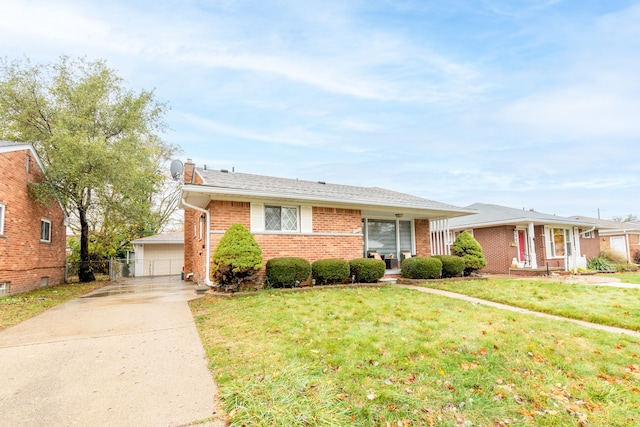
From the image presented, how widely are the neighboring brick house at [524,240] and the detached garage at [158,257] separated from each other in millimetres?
18482

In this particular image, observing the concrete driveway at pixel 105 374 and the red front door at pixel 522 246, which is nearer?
the concrete driveway at pixel 105 374

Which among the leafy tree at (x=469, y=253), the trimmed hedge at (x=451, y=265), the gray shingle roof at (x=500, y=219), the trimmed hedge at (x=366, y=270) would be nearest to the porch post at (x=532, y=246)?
the gray shingle roof at (x=500, y=219)

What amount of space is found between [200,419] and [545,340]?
459 cm

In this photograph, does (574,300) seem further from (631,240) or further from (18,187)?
(631,240)

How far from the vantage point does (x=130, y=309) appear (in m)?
7.43

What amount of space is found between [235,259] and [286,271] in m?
1.52

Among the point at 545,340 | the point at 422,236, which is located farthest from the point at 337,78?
the point at 545,340

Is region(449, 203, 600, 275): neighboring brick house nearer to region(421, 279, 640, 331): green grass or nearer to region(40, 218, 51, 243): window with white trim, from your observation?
region(421, 279, 640, 331): green grass

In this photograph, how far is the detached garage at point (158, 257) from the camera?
22.5 m

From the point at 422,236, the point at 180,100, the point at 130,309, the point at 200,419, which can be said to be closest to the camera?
the point at 200,419

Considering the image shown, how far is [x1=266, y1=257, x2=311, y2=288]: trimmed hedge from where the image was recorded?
30.1ft

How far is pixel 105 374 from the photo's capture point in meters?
3.61

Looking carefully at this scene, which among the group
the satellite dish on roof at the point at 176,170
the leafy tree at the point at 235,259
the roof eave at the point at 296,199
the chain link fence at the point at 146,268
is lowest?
the chain link fence at the point at 146,268

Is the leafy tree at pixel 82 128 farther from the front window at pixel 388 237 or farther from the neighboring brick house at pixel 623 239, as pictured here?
the neighboring brick house at pixel 623 239
